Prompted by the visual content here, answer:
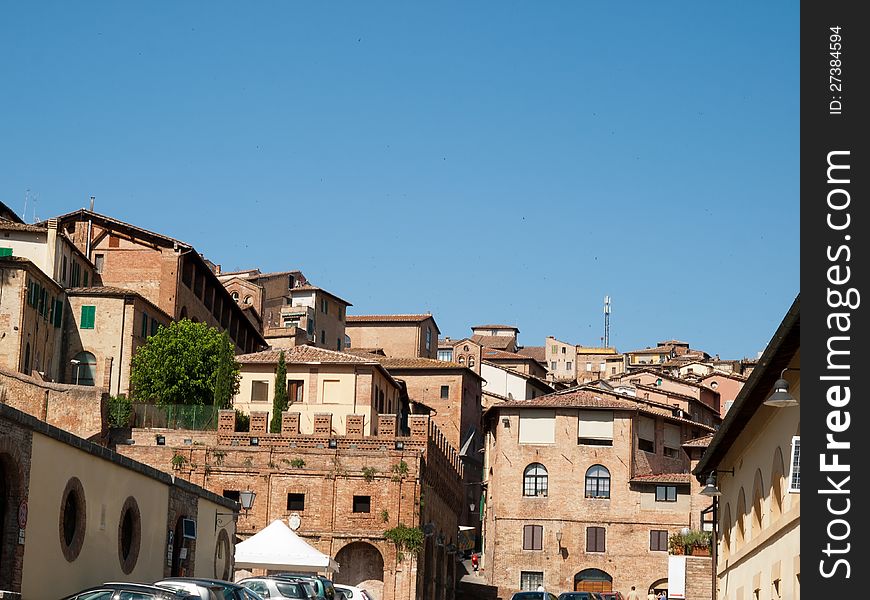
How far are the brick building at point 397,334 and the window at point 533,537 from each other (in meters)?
35.8

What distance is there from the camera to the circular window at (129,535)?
2831cm

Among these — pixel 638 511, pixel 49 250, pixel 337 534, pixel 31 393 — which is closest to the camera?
pixel 31 393

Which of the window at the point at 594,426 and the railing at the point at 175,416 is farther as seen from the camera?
the window at the point at 594,426

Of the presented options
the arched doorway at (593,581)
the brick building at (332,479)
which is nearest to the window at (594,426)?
the arched doorway at (593,581)

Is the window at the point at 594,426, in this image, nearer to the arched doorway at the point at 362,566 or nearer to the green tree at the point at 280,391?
the green tree at the point at 280,391

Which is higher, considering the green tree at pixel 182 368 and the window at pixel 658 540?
the green tree at pixel 182 368

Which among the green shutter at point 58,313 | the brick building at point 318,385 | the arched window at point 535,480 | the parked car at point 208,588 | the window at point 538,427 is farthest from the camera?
the window at point 538,427

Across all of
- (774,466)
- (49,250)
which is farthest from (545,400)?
(774,466)

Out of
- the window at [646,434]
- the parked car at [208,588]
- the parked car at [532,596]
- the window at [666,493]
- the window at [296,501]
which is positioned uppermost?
the window at [646,434]

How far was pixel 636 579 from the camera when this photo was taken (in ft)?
221
